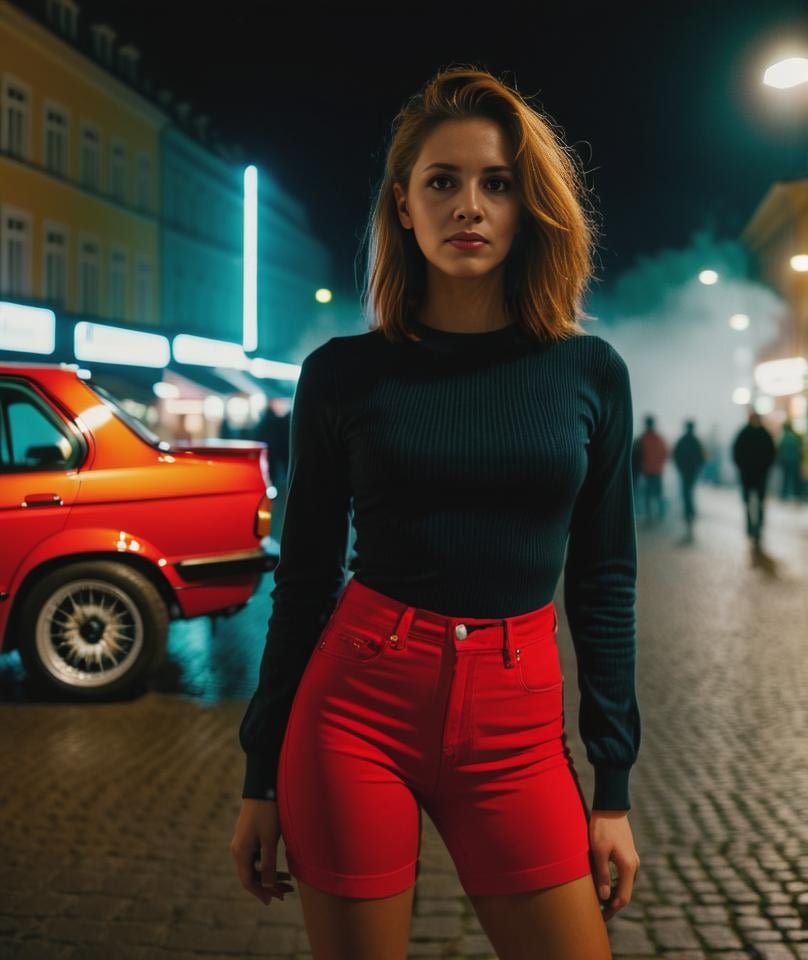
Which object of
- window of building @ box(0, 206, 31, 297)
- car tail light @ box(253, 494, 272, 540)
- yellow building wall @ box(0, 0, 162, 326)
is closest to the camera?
car tail light @ box(253, 494, 272, 540)

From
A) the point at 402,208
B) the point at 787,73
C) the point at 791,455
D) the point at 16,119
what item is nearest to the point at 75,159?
the point at 16,119

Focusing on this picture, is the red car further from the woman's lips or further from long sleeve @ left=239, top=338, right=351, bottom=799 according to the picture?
the woman's lips

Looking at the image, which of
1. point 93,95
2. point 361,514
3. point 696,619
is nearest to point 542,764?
point 361,514

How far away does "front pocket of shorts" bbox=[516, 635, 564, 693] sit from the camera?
2.07 meters

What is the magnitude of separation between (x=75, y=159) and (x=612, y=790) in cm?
3893

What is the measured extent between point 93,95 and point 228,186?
14938 mm

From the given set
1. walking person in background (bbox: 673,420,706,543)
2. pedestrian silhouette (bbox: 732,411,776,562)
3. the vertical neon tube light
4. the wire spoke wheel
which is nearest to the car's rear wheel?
the wire spoke wheel

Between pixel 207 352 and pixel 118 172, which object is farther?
pixel 207 352

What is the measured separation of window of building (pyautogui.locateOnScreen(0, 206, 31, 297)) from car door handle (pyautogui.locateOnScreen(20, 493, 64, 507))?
27865 millimetres

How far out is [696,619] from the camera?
11.0 m

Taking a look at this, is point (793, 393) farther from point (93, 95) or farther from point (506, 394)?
point (506, 394)

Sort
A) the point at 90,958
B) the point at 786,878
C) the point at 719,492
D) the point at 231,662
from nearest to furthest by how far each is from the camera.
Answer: the point at 90,958 < the point at 786,878 < the point at 231,662 < the point at 719,492

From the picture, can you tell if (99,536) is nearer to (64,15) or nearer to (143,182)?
(64,15)

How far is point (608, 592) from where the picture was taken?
7.16 feet
